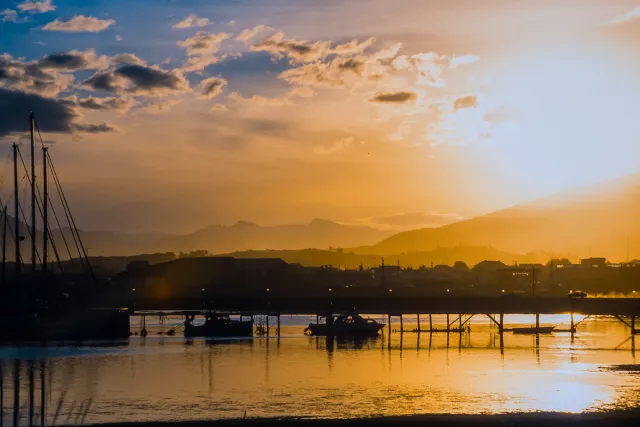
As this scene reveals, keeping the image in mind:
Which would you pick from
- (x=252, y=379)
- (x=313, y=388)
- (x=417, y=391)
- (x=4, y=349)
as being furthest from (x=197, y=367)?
(x=4, y=349)

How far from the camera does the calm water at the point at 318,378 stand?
59531 millimetres

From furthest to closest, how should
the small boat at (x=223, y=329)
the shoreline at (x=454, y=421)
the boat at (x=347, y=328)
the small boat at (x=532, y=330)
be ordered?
1. the small boat at (x=532, y=330)
2. the small boat at (x=223, y=329)
3. the boat at (x=347, y=328)
4. the shoreline at (x=454, y=421)

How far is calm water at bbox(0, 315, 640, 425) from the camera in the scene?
5953 cm

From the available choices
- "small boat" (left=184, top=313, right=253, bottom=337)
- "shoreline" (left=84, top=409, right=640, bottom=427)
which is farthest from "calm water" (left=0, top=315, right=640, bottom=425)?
"small boat" (left=184, top=313, right=253, bottom=337)

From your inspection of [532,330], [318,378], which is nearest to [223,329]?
[532,330]

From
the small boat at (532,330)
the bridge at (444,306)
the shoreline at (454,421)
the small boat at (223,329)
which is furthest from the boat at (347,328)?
the shoreline at (454,421)

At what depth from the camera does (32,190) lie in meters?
134

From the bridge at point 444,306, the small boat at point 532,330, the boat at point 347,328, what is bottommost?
the small boat at point 532,330

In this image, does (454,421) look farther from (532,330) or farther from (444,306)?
(444,306)

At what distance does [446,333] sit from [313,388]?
8003 cm

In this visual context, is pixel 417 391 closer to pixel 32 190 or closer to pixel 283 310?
pixel 32 190

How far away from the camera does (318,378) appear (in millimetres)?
78875

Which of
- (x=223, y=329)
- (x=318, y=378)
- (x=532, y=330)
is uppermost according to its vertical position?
(x=223, y=329)

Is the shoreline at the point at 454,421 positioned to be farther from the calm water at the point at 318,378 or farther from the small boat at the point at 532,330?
the small boat at the point at 532,330
